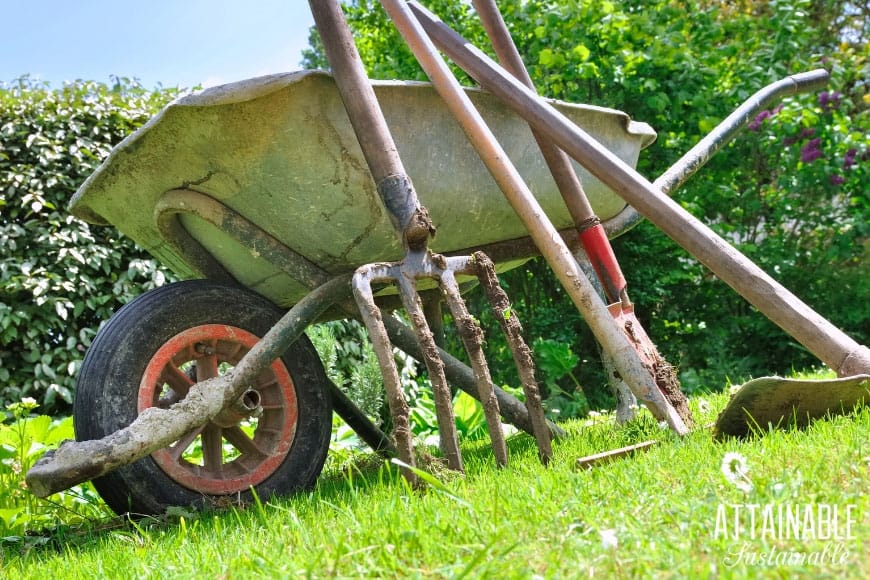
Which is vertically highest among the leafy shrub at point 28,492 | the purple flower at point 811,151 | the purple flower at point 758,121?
the purple flower at point 758,121

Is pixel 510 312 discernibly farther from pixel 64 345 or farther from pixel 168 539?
pixel 64 345

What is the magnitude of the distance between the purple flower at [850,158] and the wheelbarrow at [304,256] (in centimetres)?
284

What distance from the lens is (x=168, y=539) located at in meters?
1.42

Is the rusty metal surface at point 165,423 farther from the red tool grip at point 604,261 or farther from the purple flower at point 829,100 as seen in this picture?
the purple flower at point 829,100

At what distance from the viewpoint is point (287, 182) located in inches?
71.9

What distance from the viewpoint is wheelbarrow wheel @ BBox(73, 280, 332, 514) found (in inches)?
64.7

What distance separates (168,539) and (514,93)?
4.79 ft

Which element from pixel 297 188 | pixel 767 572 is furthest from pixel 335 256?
pixel 767 572

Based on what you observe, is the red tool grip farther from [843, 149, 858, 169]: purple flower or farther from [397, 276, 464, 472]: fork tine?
[843, 149, 858, 169]: purple flower

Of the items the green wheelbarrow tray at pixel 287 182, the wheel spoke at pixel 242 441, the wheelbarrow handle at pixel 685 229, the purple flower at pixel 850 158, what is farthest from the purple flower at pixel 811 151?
the wheel spoke at pixel 242 441

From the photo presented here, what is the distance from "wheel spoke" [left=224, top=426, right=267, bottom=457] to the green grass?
0.29 meters

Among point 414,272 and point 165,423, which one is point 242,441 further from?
point 414,272

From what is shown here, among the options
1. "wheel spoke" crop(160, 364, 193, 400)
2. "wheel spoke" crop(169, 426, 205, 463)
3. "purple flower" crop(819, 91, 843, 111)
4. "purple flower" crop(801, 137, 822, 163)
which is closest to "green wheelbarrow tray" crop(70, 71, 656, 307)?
"wheel spoke" crop(160, 364, 193, 400)

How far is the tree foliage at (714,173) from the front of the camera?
14.2 ft
